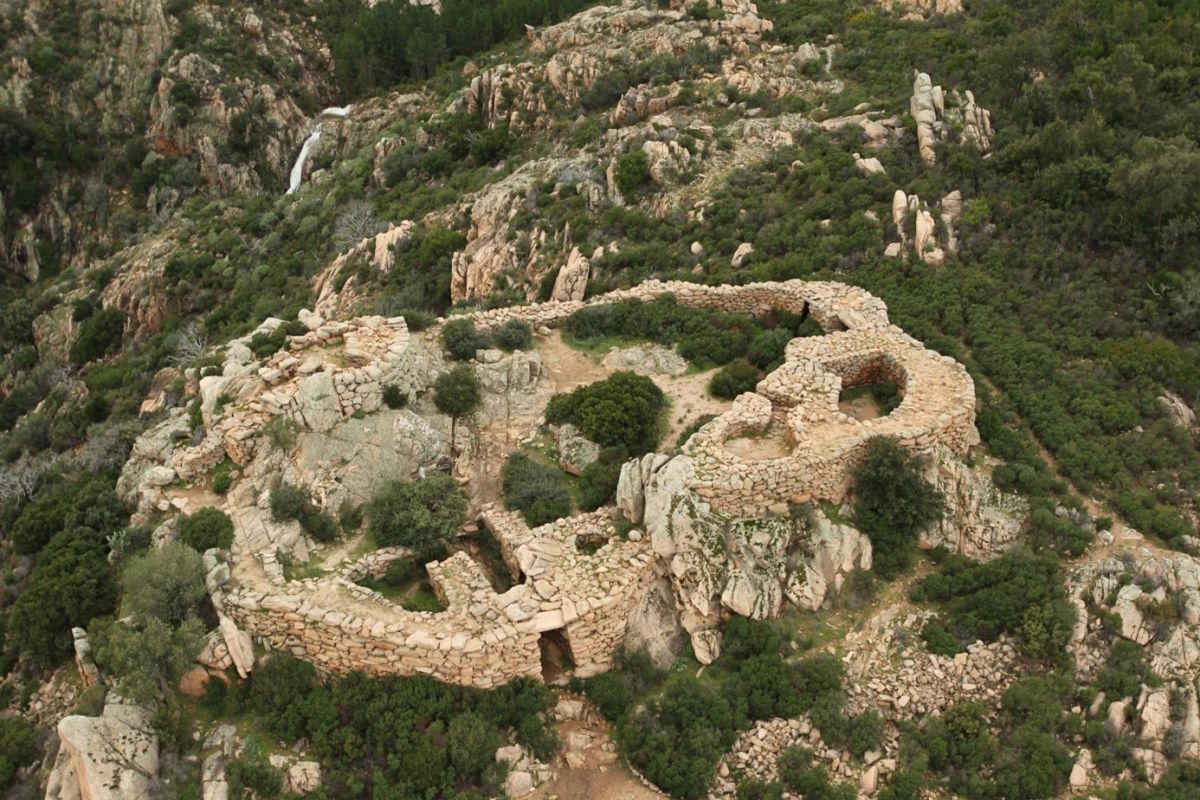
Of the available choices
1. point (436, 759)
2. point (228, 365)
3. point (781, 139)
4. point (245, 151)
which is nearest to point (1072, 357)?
point (781, 139)

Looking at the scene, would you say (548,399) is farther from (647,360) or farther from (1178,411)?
(1178,411)

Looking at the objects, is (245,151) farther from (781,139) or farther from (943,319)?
(943,319)

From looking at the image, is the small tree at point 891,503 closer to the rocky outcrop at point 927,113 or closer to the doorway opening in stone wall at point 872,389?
the doorway opening in stone wall at point 872,389

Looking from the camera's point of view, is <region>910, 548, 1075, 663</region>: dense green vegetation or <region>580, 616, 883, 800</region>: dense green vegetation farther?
<region>910, 548, 1075, 663</region>: dense green vegetation

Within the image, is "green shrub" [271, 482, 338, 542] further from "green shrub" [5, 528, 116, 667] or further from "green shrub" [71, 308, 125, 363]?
"green shrub" [71, 308, 125, 363]

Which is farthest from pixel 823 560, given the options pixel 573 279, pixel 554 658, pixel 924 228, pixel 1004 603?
pixel 573 279

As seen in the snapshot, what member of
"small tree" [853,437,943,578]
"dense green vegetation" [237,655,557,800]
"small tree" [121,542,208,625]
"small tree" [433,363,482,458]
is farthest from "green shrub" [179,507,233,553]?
"small tree" [853,437,943,578]

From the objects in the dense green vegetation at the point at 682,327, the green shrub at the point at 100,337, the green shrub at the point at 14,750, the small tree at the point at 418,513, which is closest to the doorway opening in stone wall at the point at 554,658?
the small tree at the point at 418,513
